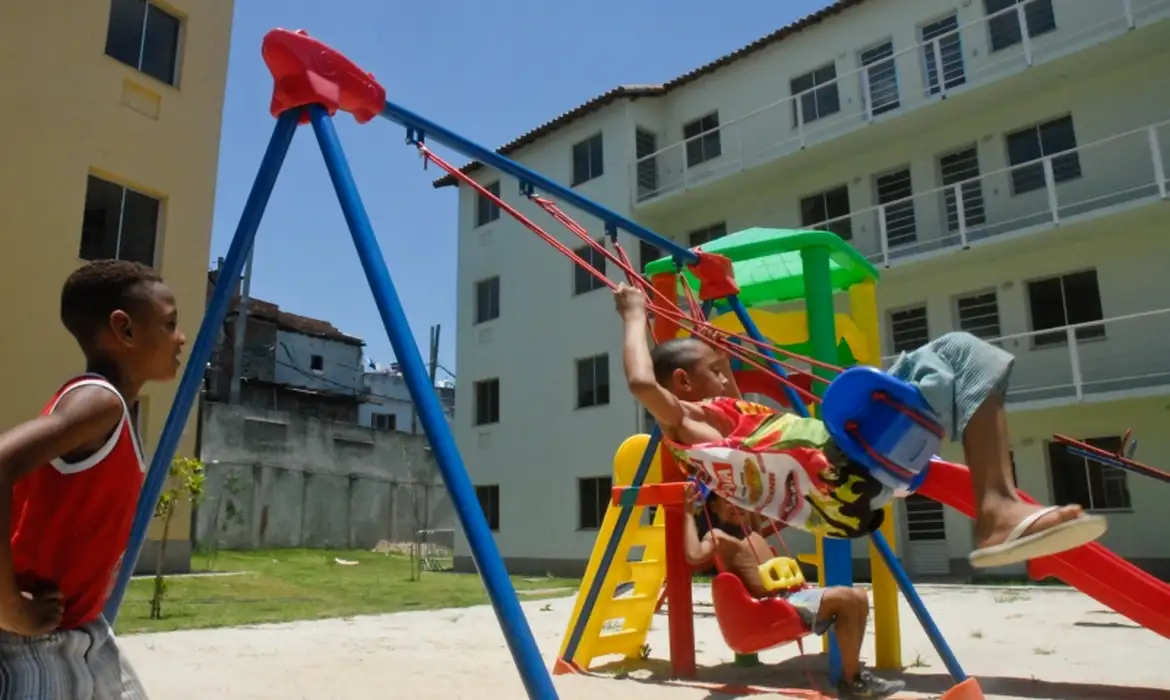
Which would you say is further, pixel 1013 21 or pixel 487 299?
pixel 487 299

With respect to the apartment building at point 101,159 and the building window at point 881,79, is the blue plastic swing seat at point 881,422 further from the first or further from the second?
the building window at point 881,79

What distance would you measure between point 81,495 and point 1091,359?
16.1 metres

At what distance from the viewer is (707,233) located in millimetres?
20719

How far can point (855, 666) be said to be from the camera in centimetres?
436

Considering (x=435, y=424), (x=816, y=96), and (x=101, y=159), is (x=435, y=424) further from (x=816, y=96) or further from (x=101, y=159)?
(x=816, y=96)

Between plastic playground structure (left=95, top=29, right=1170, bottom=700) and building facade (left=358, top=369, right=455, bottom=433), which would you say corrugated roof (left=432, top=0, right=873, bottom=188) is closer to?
plastic playground structure (left=95, top=29, right=1170, bottom=700)

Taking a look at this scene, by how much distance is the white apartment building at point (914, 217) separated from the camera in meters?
14.5

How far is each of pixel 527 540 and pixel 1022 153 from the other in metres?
13.8

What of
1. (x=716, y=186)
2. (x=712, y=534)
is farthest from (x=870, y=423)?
(x=716, y=186)

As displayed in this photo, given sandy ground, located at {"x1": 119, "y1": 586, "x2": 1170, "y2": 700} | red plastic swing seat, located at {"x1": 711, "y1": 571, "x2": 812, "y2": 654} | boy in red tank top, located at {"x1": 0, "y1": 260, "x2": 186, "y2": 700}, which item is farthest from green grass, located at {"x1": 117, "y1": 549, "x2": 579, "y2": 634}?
boy in red tank top, located at {"x1": 0, "y1": 260, "x2": 186, "y2": 700}

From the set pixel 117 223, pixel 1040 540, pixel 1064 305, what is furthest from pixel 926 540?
pixel 117 223

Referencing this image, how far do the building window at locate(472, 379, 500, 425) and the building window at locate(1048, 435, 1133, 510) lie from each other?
13140 mm

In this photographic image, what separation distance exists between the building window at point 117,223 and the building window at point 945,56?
48.1 ft

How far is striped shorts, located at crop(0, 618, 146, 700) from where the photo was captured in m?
1.96
